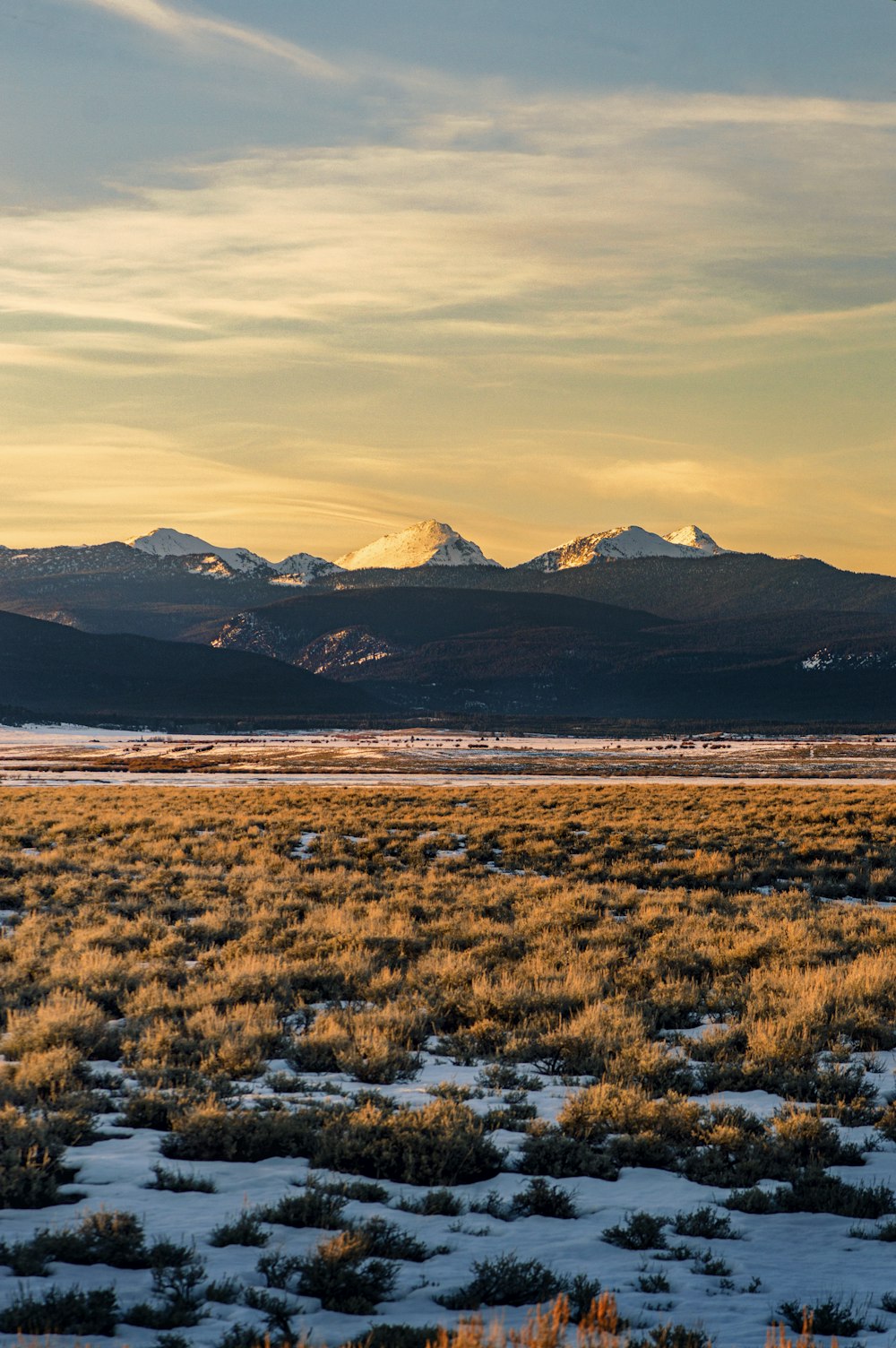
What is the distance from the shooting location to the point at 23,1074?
7781mm

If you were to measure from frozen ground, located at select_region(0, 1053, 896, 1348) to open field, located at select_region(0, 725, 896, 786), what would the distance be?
129ft

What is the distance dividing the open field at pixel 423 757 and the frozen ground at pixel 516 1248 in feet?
129

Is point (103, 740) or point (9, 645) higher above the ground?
point (9, 645)

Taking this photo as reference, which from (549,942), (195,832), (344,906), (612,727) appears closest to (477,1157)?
(549,942)

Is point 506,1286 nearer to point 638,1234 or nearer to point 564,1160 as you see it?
point 638,1234

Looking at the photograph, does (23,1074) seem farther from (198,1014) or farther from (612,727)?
(612,727)

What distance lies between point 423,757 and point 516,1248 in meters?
65.9

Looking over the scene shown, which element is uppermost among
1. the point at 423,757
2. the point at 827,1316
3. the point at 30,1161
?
the point at 30,1161

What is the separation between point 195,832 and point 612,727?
10938 cm

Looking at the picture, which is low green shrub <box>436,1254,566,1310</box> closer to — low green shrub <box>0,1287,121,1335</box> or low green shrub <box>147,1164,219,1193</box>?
low green shrub <box>0,1287,121,1335</box>

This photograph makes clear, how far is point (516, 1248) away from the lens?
→ 565 cm

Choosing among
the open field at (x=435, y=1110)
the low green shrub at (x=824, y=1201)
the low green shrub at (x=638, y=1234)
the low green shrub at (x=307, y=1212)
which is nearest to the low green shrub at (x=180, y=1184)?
the open field at (x=435, y=1110)

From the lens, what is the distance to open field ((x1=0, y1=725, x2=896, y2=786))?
54781mm

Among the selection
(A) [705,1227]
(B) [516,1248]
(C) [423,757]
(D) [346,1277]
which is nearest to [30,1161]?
(D) [346,1277]
